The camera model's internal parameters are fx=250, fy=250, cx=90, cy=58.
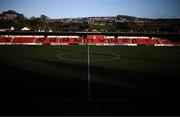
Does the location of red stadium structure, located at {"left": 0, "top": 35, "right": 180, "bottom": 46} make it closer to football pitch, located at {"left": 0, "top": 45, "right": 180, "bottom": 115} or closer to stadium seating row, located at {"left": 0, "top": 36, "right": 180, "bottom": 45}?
stadium seating row, located at {"left": 0, "top": 36, "right": 180, "bottom": 45}

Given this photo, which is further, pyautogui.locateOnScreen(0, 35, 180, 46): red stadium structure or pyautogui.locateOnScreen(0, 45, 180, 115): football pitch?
pyautogui.locateOnScreen(0, 35, 180, 46): red stadium structure

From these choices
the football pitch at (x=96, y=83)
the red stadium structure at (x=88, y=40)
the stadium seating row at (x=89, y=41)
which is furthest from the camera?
the stadium seating row at (x=89, y=41)

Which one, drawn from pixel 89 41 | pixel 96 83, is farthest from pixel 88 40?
pixel 96 83

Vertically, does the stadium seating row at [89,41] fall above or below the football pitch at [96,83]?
above

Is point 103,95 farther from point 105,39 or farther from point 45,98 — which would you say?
point 105,39

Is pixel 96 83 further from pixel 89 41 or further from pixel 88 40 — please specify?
pixel 88 40

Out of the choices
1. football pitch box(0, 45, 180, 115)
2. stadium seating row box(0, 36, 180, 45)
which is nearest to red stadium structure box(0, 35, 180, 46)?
stadium seating row box(0, 36, 180, 45)

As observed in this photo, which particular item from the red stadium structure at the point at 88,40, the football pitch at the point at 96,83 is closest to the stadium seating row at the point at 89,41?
the red stadium structure at the point at 88,40

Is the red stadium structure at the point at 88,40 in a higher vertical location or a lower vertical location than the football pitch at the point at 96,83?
higher

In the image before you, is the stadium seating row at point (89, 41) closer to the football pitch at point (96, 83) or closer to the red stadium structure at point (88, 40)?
the red stadium structure at point (88, 40)

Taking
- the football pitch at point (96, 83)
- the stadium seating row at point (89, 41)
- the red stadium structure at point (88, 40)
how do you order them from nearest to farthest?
the football pitch at point (96, 83) → the red stadium structure at point (88, 40) → the stadium seating row at point (89, 41)

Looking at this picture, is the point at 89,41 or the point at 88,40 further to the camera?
the point at 88,40

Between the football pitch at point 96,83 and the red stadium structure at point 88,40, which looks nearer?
the football pitch at point 96,83

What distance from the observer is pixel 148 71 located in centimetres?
2136
